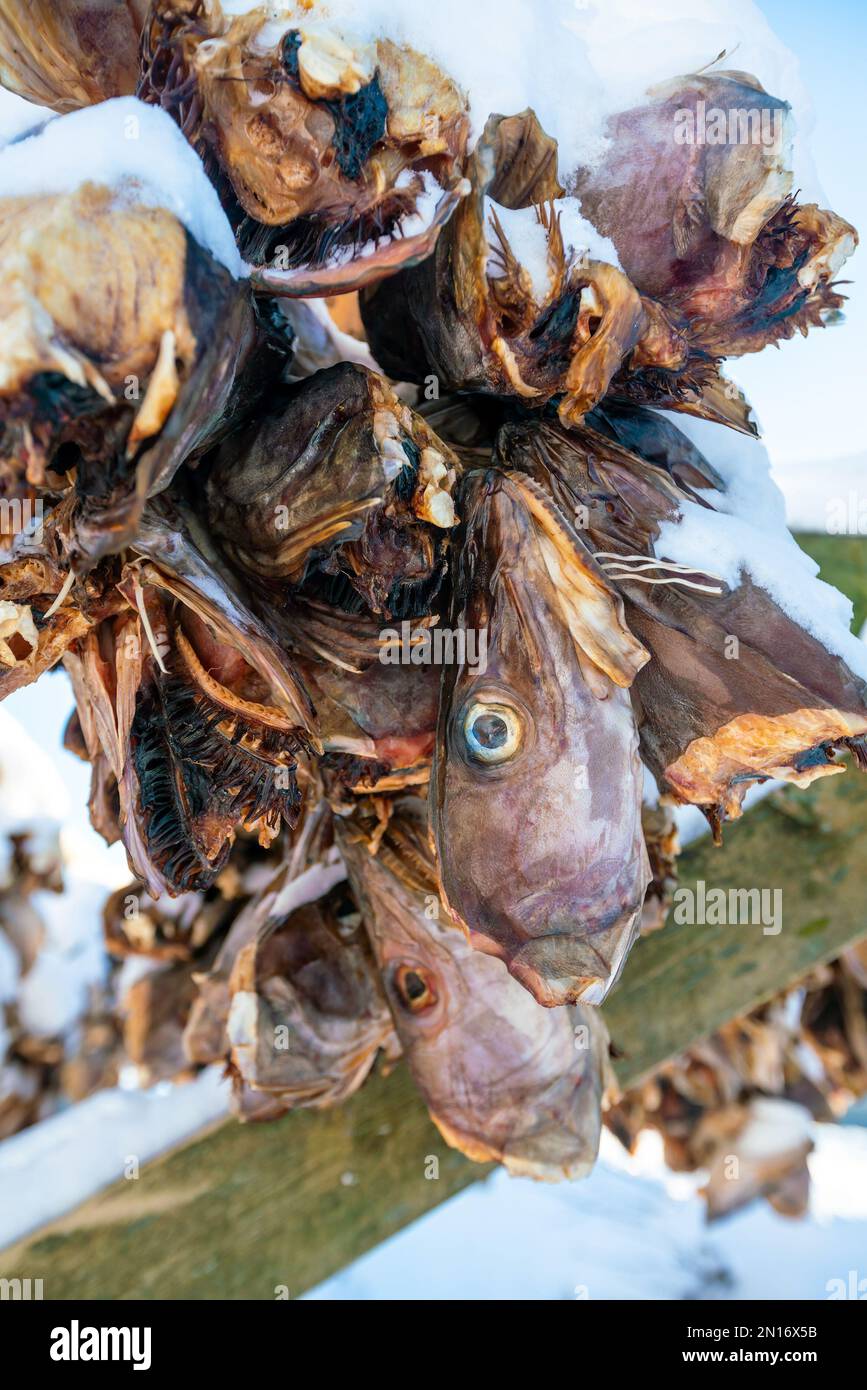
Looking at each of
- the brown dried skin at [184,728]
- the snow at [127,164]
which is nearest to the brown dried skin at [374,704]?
the brown dried skin at [184,728]

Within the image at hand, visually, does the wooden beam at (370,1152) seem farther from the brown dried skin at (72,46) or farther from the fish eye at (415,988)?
the brown dried skin at (72,46)

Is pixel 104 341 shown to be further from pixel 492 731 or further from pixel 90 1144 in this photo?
pixel 90 1144

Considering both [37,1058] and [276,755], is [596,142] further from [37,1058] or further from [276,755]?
[37,1058]

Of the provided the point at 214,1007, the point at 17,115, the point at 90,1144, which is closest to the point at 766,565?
the point at 17,115

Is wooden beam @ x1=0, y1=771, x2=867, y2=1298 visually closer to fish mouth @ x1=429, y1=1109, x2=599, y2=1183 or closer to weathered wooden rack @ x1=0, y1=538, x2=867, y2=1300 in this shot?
weathered wooden rack @ x1=0, y1=538, x2=867, y2=1300

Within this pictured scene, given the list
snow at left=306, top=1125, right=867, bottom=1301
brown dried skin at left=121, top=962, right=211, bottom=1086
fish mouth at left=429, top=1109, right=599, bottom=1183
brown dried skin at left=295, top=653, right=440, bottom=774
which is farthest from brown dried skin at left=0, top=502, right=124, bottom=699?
snow at left=306, top=1125, right=867, bottom=1301
